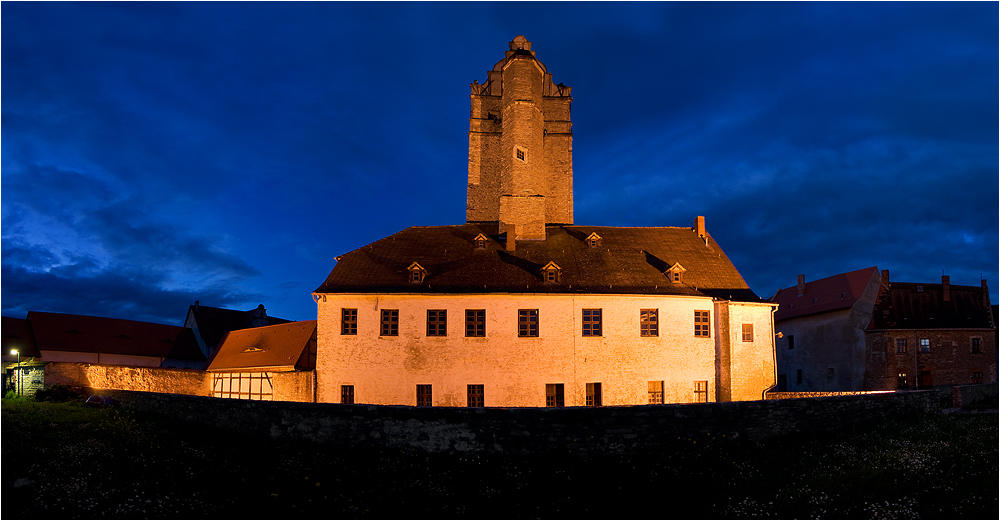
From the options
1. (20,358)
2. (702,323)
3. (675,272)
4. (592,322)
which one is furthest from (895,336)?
(20,358)

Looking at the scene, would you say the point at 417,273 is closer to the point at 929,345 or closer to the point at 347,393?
the point at 347,393

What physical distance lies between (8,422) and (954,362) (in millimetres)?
47145

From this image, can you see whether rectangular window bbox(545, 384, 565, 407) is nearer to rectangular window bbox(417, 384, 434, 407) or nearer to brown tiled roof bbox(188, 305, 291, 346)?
rectangular window bbox(417, 384, 434, 407)

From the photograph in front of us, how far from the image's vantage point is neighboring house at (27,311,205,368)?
141ft

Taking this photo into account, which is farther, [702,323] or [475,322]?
[702,323]

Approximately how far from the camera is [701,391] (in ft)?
96.7

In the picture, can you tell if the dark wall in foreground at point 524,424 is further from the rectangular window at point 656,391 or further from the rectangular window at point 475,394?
the rectangular window at point 475,394

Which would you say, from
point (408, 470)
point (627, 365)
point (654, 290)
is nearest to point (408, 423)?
point (408, 470)

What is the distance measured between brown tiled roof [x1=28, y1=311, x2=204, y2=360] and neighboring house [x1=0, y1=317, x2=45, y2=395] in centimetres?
67

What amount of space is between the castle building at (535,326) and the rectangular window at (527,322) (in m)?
0.04

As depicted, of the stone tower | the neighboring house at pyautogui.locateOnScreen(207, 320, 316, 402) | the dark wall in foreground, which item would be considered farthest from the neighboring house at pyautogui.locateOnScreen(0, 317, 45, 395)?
the stone tower

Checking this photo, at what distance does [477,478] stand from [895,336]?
33.8m

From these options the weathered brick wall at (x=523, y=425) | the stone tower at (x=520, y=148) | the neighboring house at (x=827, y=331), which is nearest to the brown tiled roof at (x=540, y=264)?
the stone tower at (x=520, y=148)

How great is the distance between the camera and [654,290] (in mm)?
29469
